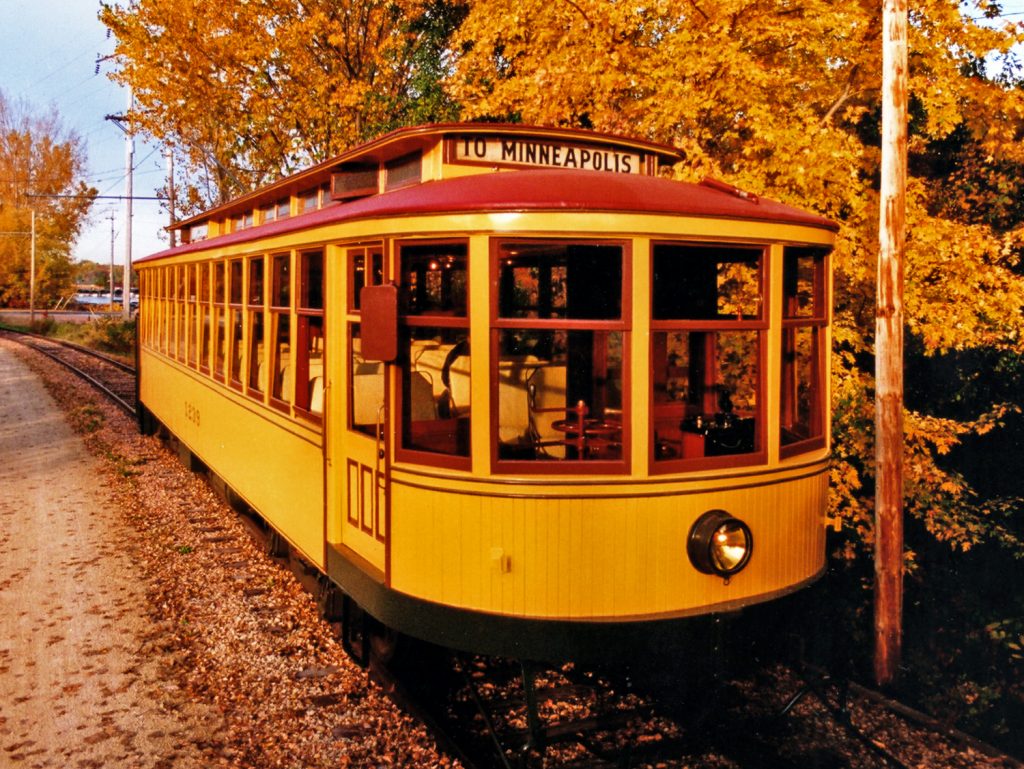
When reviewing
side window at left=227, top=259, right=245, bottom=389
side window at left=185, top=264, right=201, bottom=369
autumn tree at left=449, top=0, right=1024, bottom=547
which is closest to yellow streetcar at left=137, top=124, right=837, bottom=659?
side window at left=227, top=259, right=245, bottom=389

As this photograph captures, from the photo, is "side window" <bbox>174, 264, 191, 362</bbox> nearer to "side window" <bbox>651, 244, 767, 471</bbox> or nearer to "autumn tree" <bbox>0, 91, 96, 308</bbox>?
"side window" <bbox>651, 244, 767, 471</bbox>

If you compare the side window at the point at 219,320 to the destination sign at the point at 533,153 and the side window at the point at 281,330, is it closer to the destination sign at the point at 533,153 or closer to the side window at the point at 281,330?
the side window at the point at 281,330

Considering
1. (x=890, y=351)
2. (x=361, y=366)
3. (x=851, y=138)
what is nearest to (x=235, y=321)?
(x=361, y=366)

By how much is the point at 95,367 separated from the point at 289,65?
474 inches

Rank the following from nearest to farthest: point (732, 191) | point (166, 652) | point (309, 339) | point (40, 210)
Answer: point (732, 191), point (309, 339), point (166, 652), point (40, 210)

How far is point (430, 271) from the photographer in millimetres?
5020

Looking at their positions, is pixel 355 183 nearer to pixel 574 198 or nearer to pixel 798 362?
pixel 574 198

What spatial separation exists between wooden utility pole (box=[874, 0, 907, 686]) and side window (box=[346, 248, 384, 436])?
466 cm

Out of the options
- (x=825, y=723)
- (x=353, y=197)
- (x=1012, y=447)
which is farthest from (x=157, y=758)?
(x=1012, y=447)

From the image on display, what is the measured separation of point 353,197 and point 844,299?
5.89 m

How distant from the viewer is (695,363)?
18.6ft

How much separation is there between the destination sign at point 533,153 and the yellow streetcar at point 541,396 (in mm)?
13

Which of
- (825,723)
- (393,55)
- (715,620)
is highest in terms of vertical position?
(393,55)

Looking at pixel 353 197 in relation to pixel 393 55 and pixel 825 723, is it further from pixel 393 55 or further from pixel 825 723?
pixel 393 55
